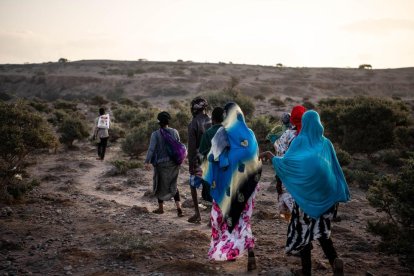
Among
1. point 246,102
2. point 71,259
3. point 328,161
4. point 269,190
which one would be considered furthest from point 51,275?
point 246,102

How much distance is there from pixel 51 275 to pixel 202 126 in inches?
128

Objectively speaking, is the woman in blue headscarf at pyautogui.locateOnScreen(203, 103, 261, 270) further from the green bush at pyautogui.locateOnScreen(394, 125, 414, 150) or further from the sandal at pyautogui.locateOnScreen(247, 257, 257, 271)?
the green bush at pyautogui.locateOnScreen(394, 125, 414, 150)

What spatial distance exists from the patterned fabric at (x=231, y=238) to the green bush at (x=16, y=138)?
456cm

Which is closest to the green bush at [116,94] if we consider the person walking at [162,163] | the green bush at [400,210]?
the person walking at [162,163]

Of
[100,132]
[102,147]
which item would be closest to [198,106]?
[100,132]

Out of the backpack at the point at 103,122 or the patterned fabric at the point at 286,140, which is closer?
the patterned fabric at the point at 286,140

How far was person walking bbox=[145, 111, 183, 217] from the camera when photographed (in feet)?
23.5

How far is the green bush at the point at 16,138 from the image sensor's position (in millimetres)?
7812

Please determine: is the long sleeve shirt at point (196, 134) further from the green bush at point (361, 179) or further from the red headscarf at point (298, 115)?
the green bush at point (361, 179)

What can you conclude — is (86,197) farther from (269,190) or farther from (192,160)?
(269,190)

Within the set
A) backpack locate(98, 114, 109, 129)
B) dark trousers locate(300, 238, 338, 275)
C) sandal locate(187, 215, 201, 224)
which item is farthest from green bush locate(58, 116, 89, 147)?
dark trousers locate(300, 238, 338, 275)

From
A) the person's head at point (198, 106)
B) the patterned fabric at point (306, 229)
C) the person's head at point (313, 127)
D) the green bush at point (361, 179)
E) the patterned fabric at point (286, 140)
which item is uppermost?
the person's head at point (198, 106)

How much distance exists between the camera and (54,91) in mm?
48344

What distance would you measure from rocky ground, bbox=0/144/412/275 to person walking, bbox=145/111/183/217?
0.50 metres
